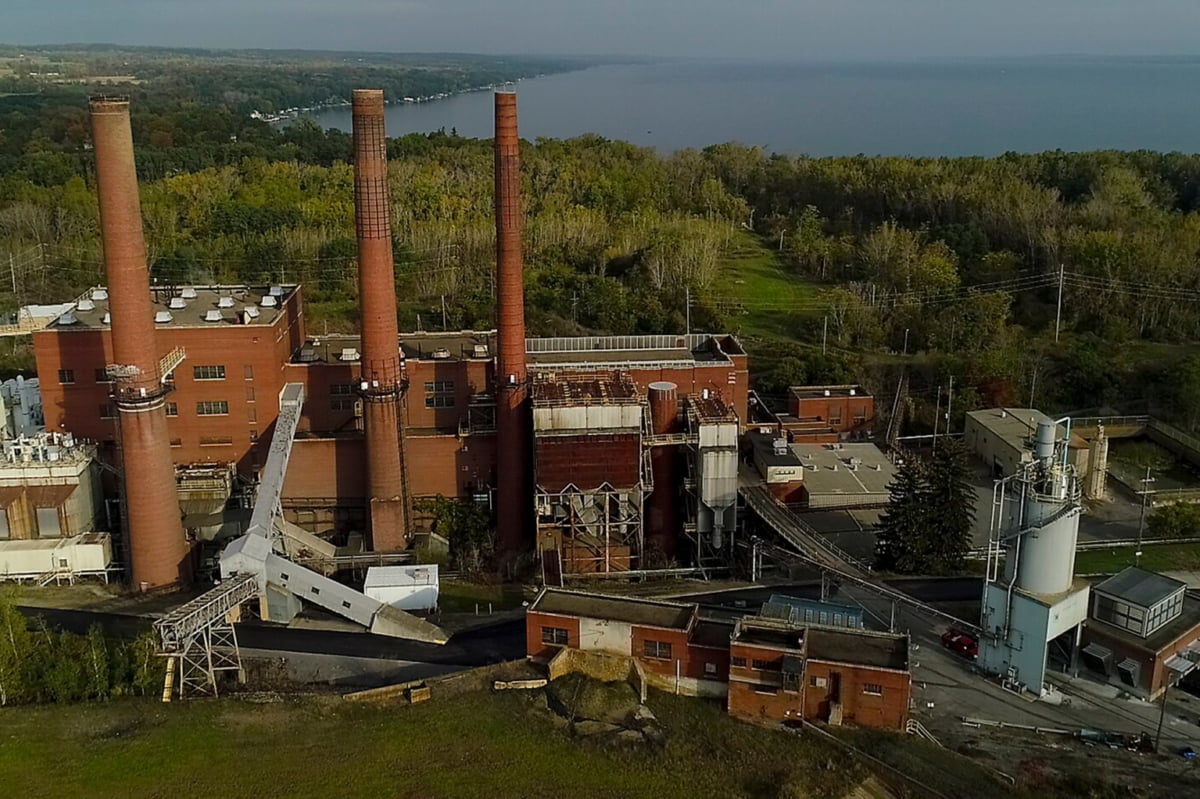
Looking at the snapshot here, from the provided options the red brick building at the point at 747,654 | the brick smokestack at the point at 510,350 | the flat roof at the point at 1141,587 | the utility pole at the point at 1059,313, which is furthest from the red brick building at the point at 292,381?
the utility pole at the point at 1059,313

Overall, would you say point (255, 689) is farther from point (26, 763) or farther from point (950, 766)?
point (950, 766)

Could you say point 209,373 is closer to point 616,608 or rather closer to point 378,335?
point 378,335

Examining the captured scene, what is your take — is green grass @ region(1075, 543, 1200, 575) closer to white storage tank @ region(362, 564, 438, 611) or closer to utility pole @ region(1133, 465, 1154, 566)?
utility pole @ region(1133, 465, 1154, 566)

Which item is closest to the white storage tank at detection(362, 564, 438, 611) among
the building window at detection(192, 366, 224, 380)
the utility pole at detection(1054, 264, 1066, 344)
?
the building window at detection(192, 366, 224, 380)

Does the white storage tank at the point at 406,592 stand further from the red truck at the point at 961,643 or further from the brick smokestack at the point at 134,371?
the red truck at the point at 961,643


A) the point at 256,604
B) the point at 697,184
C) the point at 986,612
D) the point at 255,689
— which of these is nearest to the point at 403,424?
the point at 256,604
